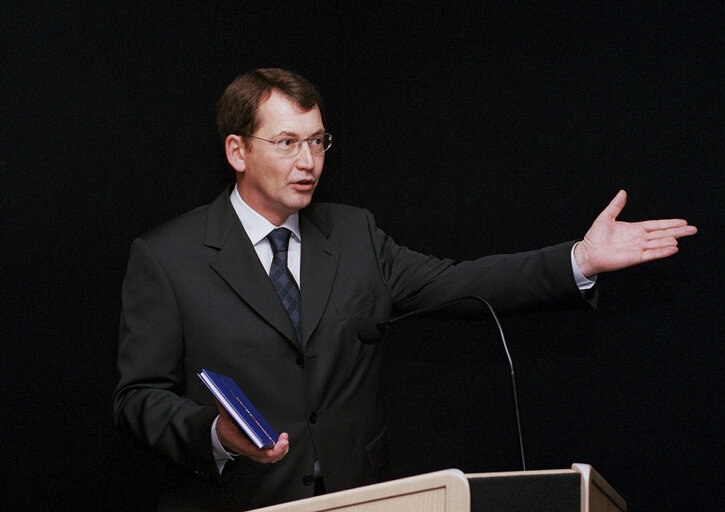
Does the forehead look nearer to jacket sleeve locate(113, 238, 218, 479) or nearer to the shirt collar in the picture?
the shirt collar

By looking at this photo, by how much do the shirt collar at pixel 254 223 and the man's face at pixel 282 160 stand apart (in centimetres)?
4

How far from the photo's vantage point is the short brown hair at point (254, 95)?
226 cm

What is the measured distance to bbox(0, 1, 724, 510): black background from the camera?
2.23 metres

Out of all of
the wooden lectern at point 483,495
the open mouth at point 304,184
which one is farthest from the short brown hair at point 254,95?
the wooden lectern at point 483,495

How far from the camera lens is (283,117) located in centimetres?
223

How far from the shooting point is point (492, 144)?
2797mm

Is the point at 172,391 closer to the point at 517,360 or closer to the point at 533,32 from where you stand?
the point at 517,360

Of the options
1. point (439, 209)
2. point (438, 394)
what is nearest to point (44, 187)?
point (439, 209)

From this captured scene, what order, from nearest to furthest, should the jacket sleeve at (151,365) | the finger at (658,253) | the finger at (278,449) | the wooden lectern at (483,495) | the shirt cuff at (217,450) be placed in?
the wooden lectern at (483,495) → the finger at (278,449) → the shirt cuff at (217,450) → the jacket sleeve at (151,365) → the finger at (658,253)

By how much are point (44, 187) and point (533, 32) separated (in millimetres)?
1575

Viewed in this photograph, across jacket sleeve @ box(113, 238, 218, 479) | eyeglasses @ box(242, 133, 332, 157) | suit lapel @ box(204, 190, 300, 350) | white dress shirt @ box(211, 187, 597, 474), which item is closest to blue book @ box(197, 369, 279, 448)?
jacket sleeve @ box(113, 238, 218, 479)

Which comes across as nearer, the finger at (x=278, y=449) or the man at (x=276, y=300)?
the finger at (x=278, y=449)

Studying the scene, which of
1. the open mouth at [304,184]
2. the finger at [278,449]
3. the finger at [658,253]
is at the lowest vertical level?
the finger at [278,449]

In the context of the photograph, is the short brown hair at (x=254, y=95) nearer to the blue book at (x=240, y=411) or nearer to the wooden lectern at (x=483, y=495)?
the blue book at (x=240, y=411)
